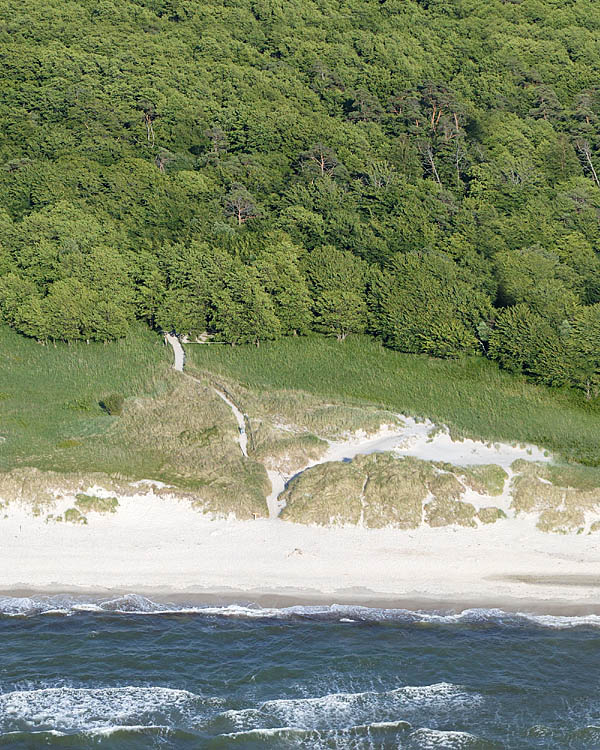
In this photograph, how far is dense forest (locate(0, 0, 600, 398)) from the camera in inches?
2763

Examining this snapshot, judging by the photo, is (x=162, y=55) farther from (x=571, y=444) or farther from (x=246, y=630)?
(x=246, y=630)

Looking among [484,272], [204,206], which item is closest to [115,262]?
[204,206]

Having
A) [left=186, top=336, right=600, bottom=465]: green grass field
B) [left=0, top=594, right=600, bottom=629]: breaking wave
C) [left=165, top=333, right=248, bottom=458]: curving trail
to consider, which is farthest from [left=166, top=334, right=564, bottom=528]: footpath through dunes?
[left=0, top=594, right=600, bottom=629]: breaking wave

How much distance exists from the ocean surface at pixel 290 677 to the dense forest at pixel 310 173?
31.4 meters

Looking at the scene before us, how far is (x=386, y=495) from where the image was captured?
42.3 m

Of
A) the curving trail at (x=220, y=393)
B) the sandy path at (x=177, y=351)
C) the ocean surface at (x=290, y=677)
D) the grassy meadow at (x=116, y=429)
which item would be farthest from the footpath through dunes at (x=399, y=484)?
the sandy path at (x=177, y=351)

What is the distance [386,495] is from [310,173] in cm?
5837

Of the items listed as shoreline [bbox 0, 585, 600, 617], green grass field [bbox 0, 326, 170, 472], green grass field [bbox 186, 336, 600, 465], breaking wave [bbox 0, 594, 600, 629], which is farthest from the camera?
green grass field [bbox 186, 336, 600, 465]

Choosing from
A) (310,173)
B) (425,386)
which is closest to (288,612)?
(425,386)

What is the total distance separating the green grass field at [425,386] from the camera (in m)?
53.3

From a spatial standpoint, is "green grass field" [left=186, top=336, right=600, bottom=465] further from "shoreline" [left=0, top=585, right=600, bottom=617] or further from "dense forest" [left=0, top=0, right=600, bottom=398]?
"shoreline" [left=0, top=585, right=600, bottom=617]

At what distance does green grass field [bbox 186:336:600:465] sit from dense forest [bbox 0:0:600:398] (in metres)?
1.71

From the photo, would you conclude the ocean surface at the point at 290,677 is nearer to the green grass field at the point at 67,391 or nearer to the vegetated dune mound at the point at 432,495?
the vegetated dune mound at the point at 432,495

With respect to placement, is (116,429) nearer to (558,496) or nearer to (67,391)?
(67,391)
